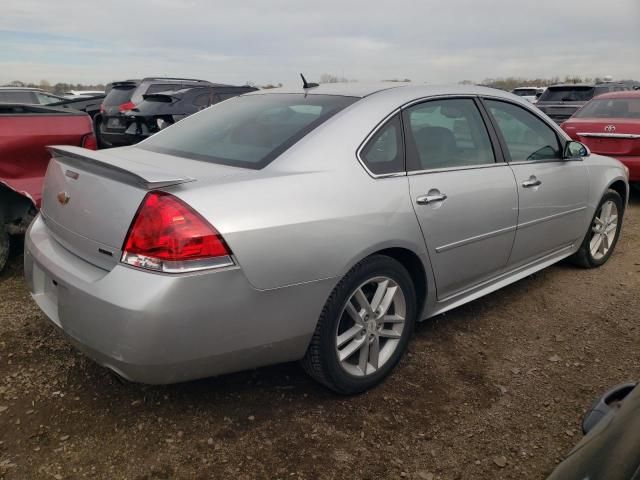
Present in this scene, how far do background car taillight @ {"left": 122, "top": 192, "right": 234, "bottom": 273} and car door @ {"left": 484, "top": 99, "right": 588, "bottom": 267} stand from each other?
214cm

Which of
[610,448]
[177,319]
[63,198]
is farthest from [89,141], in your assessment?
[610,448]

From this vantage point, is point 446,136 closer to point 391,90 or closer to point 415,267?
point 391,90

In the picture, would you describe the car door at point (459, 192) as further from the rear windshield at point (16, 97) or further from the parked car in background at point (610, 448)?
the rear windshield at point (16, 97)

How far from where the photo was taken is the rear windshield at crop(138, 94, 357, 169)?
2.57 meters

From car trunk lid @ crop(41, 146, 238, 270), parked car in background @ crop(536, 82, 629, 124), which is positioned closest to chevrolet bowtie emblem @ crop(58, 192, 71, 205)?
car trunk lid @ crop(41, 146, 238, 270)

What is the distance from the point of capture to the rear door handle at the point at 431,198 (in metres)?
2.71

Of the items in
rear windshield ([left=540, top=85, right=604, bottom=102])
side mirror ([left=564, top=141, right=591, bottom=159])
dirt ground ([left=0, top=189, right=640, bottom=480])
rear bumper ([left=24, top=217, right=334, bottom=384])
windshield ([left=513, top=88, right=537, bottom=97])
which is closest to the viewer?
rear bumper ([left=24, top=217, right=334, bottom=384])

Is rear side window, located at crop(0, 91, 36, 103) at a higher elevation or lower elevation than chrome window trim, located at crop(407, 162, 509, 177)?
lower

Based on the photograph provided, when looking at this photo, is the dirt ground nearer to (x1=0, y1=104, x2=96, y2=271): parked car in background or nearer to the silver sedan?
the silver sedan

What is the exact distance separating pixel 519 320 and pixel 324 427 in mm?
1764

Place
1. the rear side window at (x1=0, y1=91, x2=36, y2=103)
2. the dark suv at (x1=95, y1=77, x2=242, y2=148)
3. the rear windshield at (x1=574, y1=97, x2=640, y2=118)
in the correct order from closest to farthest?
1. the rear windshield at (x1=574, y1=97, x2=640, y2=118)
2. the dark suv at (x1=95, y1=77, x2=242, y2=148)
3. the rear side window at (x1=0, y1=91, x2=36, y2=103)

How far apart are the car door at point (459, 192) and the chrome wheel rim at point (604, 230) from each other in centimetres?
154

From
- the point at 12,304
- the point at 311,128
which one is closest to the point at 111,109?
the point at 12,304

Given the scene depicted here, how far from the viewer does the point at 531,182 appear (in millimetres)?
3451
